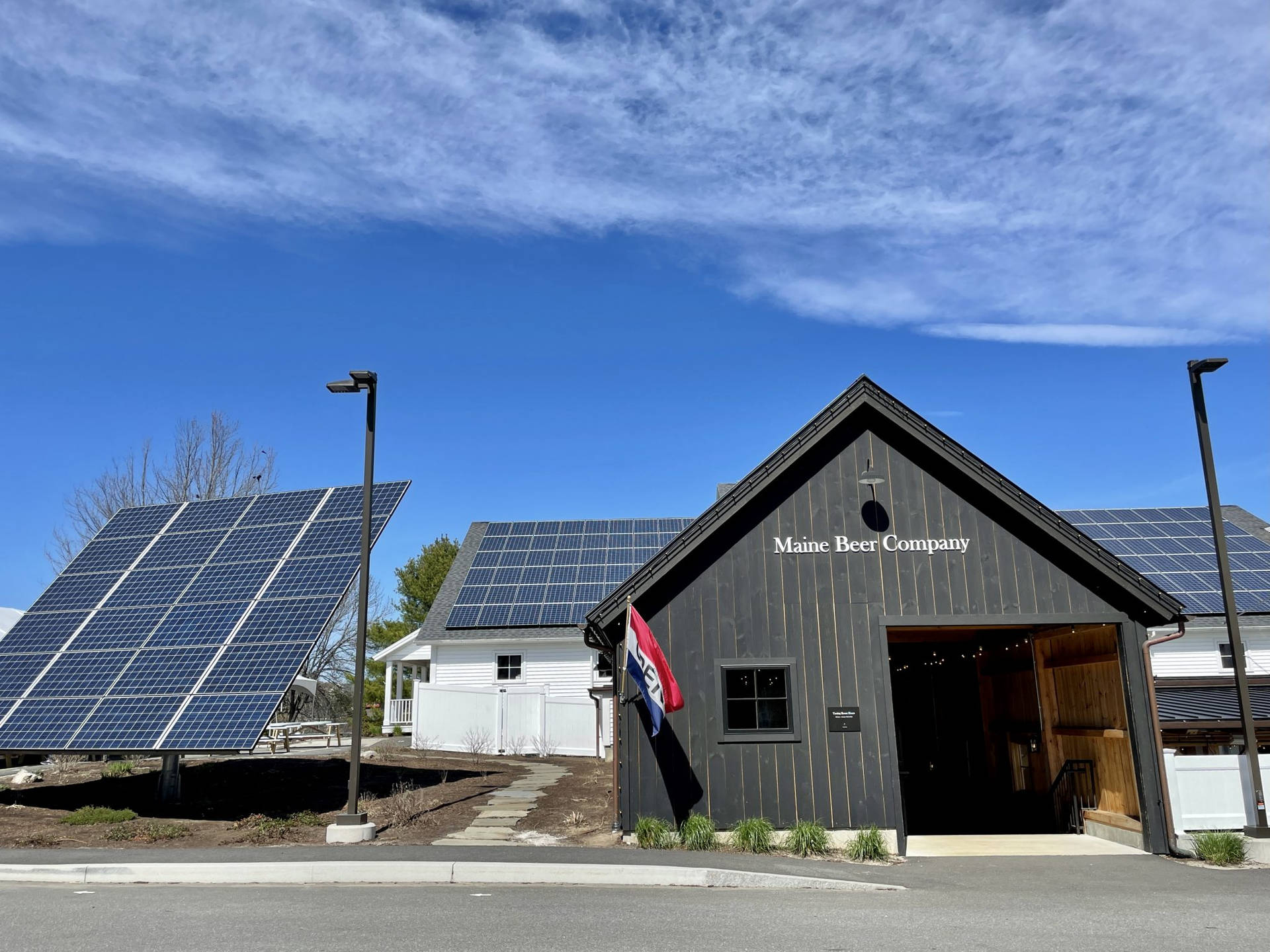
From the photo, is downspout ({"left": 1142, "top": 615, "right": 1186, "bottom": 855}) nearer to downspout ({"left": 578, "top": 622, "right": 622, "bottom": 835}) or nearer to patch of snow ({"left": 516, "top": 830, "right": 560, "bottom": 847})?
downspout ({"left": 578, "top": 622, "right": 622, "bottom": 835})

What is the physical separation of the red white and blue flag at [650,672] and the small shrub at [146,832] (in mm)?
7021

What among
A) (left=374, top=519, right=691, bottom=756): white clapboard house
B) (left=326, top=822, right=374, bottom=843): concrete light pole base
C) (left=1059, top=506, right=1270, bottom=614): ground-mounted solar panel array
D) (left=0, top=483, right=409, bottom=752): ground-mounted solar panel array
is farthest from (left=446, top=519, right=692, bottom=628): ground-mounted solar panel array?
(left=326, top=822, right=374, bottom=843): concrete light pole base

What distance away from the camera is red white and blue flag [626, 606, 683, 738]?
1303 cm

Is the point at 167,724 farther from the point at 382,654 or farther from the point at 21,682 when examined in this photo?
the point at 382,654

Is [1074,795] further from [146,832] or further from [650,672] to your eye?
[146,832]

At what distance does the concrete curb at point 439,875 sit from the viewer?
11.3 meters

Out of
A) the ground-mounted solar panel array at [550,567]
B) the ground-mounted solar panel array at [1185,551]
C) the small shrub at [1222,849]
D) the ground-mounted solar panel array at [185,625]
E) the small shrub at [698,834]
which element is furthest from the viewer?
the ground-mounted solar panel array at [550,567]

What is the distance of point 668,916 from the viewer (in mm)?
9367

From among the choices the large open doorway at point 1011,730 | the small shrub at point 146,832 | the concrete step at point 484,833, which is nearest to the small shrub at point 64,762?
the small shrub at point 146,832

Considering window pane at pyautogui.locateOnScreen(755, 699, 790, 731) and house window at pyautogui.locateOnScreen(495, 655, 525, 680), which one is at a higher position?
house window at pyautogui.locateOnScreen(495, 655, 525, 680)

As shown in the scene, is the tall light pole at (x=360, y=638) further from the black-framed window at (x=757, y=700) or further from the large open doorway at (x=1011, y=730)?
the large open doorway at (x=1011, y=730)

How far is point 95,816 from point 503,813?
20.8ft

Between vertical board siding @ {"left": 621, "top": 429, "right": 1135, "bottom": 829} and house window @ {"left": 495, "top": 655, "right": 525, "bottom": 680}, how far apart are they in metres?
16.2

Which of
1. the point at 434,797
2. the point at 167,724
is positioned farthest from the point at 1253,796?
the point at 167,724
